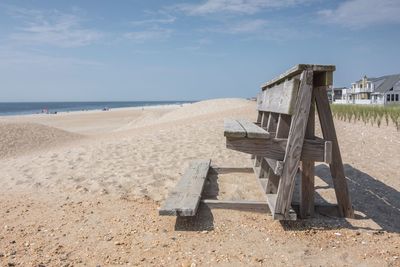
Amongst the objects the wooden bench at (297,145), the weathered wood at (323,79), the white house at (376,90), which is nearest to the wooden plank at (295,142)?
the wooden bench at (297,145)

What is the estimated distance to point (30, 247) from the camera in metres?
3.90

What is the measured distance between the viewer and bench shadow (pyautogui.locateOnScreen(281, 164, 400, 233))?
437cm

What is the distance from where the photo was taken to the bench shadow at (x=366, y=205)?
4.37 metres

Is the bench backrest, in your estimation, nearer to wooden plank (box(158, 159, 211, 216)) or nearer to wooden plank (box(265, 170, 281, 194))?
wooden plank (box(265, 170, 281, 194))

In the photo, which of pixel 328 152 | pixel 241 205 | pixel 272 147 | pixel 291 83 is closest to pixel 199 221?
pixel 241 205

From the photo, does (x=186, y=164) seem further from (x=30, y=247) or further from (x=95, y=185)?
(x=30, y=247)

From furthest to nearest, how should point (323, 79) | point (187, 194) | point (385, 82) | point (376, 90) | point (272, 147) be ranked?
1. point (376, 90)
2. point (385, 82)
3. point (187, 194)
4. point (272, 147)
5. point (323, 79)

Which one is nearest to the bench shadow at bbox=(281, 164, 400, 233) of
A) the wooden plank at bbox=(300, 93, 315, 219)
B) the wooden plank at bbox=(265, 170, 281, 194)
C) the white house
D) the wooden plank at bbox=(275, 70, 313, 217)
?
the wooden plank at bbox=(300, 93, 315, 219)

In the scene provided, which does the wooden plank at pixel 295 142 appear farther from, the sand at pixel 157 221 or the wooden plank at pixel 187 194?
the wooden plank at pixel 187 194

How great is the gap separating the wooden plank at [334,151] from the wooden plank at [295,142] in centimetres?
29

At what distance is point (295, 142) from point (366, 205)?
177cm

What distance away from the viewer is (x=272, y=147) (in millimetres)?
4242

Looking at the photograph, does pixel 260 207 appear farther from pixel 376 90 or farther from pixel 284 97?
pixel 376 90

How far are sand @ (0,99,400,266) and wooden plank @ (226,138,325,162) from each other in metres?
0.79
